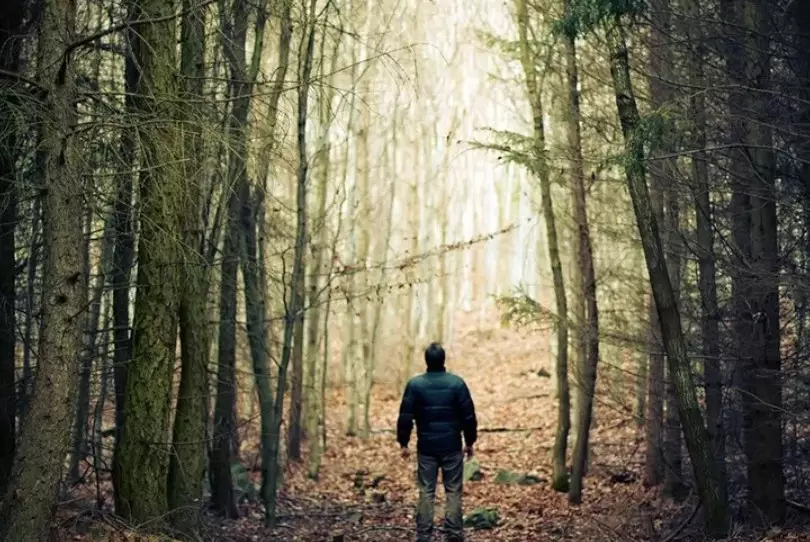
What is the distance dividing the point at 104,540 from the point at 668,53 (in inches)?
366

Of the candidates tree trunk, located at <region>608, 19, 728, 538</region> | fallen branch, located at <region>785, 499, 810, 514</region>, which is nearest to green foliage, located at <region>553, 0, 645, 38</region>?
tree trunk, located at <region>608, 19, 728, 538</region>

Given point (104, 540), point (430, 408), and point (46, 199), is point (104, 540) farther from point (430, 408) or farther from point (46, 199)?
point (430, 408)

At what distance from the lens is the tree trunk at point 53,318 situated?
22.6 ft

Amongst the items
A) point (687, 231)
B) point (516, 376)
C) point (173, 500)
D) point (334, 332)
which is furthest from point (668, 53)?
point (334, 332)

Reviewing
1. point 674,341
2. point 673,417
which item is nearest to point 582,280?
point 673,417

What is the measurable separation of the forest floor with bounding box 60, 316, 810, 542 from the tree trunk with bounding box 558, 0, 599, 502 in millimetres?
826

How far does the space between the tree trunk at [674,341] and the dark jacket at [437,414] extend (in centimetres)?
237

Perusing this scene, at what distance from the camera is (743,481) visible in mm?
12852

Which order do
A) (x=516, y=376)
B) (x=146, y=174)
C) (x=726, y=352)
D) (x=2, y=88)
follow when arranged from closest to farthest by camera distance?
(x=2, y=88), (x=146, y=174), (x=726, y=352), (x=516, y=376)

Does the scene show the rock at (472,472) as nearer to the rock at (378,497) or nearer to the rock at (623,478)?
the rock at (378,497)

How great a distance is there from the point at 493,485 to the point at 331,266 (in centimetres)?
578

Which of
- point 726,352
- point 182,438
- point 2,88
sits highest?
point 2,88

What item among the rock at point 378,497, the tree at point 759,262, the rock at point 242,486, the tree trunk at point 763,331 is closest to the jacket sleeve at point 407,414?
the tree at point 759,262

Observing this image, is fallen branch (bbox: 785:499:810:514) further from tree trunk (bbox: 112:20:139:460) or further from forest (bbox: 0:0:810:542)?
tree trunk (bbox: 112:20:139:460)
